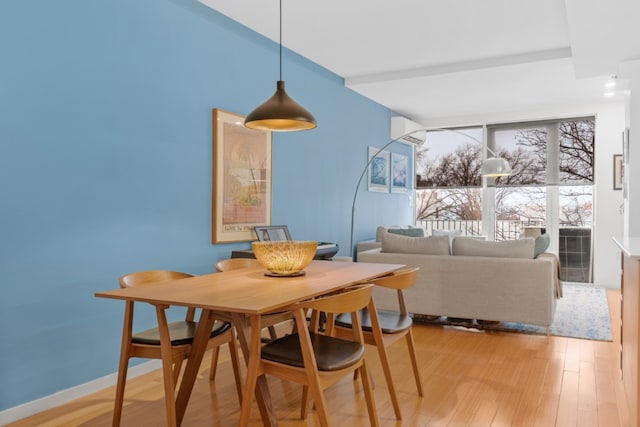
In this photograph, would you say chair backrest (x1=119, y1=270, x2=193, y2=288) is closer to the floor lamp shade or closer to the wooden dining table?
the wooden dining table

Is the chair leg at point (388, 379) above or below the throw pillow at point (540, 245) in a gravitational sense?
below

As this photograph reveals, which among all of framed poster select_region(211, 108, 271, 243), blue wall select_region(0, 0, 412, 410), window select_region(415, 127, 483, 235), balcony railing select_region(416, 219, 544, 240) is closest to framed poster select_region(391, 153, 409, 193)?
window select_region(415, 127, 483, 235)

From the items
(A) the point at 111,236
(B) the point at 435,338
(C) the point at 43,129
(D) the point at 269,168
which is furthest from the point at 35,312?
(B) the point at 435,338

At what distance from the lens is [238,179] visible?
4.10 metres

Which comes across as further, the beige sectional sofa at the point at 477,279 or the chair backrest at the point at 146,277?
the beige sectional sofa at the point at 477,279

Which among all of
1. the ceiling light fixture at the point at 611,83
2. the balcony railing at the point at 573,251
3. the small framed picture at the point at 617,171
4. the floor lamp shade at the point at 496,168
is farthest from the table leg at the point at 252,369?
the small framed picture at the point at 617,171

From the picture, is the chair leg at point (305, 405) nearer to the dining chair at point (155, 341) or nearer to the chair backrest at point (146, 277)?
the dining chair at point (155, 341)

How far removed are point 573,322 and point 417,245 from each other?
1.67 meters

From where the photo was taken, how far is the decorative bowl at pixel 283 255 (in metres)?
2.54

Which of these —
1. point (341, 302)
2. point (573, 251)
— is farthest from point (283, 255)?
point (573, 251)

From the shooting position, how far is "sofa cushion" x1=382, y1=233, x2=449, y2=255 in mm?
4535

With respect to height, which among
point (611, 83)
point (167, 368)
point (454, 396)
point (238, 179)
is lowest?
point (454, 396)

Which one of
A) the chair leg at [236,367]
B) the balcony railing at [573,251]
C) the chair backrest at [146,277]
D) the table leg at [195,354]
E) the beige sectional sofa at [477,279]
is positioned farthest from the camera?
the balcony railing at [573,251]

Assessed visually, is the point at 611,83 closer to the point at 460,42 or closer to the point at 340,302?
the point at 460,42
